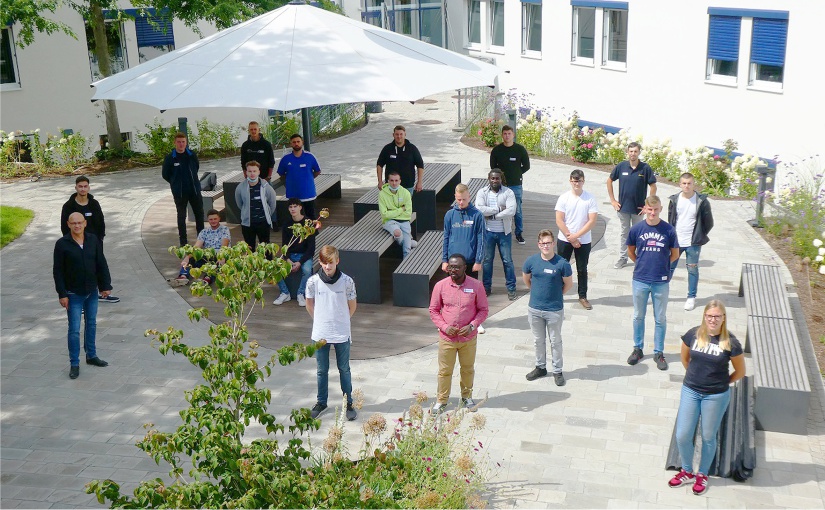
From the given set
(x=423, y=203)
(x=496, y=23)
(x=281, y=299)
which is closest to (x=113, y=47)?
(x=496, y=23)

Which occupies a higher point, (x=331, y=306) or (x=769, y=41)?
(x=769, y=41)

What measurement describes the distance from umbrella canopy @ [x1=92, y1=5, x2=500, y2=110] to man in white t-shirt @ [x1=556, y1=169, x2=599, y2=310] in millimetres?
2086

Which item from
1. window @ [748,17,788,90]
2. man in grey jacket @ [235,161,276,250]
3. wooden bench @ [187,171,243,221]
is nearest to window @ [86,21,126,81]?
wooden bench @ [187,171,243,221]

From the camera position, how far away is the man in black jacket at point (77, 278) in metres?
9.57

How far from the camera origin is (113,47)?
23578 millimetres

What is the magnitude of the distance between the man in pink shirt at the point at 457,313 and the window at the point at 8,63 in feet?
56.1

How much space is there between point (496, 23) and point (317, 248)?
18637 mm

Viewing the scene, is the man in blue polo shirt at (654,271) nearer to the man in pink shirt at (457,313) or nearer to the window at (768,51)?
the man in pink shirt at (457,313)

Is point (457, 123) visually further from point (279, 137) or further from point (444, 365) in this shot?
point (444, 365)

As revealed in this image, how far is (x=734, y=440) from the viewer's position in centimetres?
768

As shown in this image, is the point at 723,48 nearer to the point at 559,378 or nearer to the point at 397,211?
the point at 397,211

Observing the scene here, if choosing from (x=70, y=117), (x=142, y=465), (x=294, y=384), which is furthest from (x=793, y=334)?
(x=70, y=117)

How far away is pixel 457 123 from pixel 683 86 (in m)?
6.08

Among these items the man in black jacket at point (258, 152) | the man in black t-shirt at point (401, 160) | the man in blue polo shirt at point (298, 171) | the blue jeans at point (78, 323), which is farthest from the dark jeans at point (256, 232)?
the blue jeans at point (78, 323)
